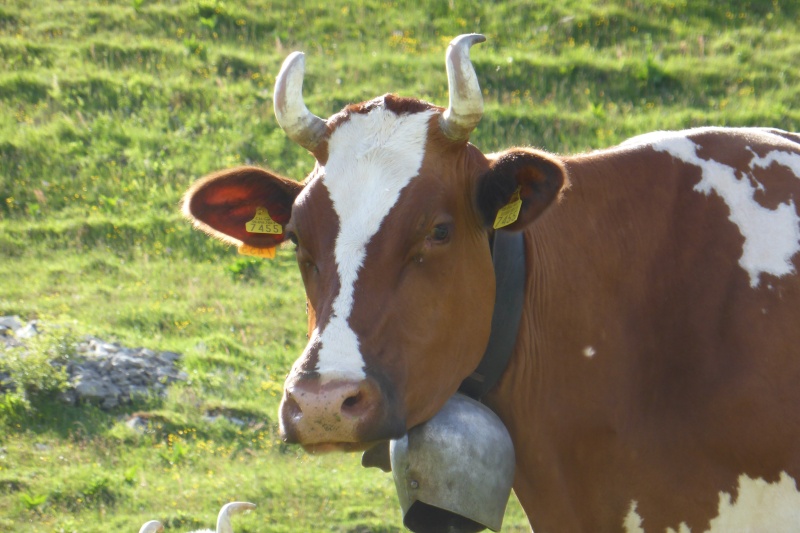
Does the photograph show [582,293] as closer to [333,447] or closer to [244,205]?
[333,447]

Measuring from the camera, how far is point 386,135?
4.82m

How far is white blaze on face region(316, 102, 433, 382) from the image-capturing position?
169 inches

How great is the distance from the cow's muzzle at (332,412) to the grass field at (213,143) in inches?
167

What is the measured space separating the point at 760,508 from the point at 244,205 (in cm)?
274

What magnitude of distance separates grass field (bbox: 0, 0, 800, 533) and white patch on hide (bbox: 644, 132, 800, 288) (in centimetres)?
401

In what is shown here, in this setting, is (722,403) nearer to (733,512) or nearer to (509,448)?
(733,512)

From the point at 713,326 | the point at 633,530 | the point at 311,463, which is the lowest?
the point at 311,463

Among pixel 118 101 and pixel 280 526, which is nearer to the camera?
pixel 280 526

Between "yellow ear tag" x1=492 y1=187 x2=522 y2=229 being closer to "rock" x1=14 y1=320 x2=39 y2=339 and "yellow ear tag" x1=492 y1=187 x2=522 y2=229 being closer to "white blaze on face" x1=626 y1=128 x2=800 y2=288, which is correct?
"white blaze on face" x1=626 y1=128 x2=800 y2=288

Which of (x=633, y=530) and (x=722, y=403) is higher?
(x=722, y=403)

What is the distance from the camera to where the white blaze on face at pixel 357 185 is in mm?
4305

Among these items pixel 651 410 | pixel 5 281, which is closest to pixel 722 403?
pixel 651 410

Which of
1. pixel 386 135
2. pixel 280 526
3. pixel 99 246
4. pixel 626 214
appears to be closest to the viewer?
pixel 386 135

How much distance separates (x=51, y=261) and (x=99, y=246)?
0.61 m
